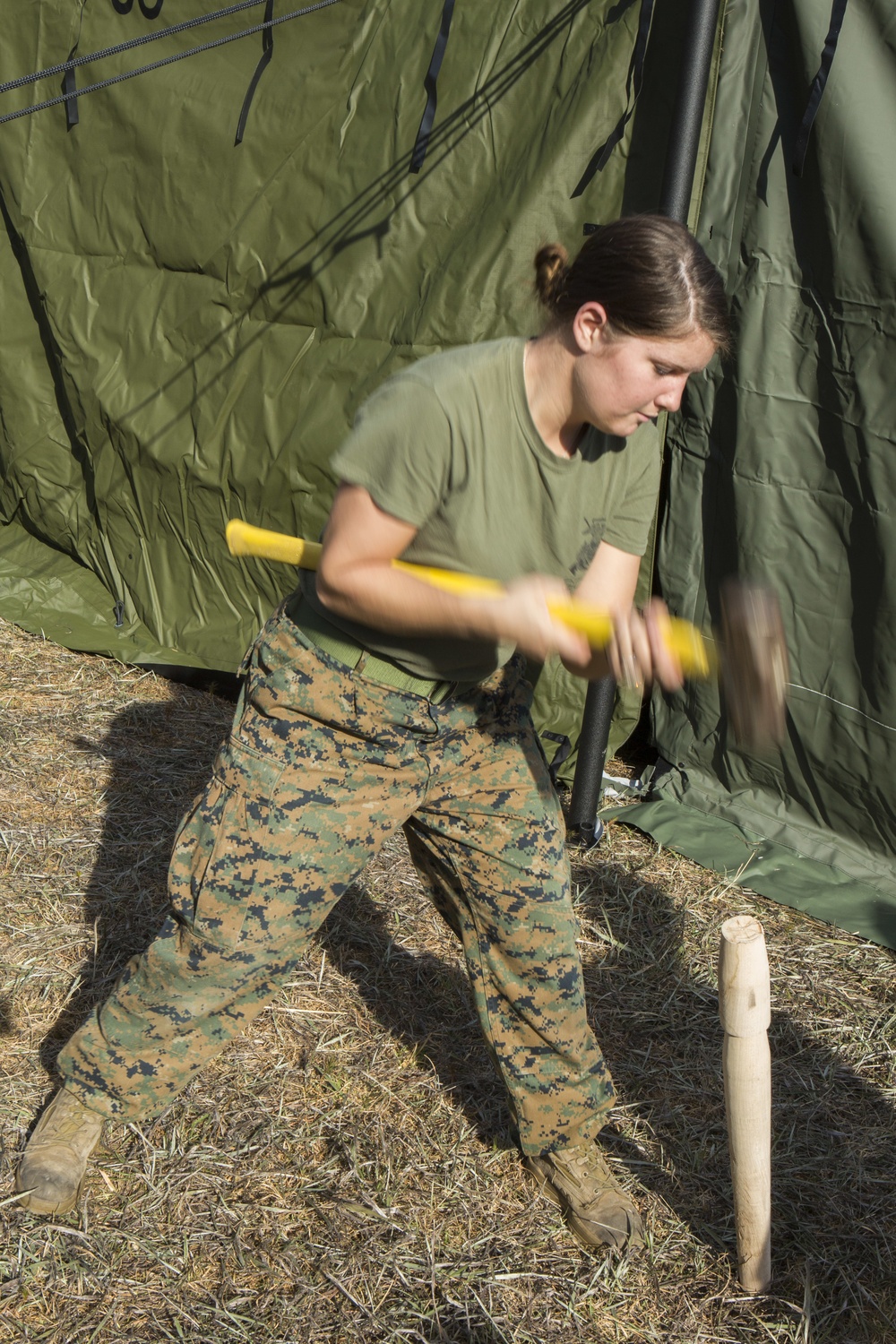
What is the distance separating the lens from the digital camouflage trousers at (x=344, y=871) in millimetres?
2002

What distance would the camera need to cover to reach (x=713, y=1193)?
96.5 inches

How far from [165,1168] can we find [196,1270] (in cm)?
25

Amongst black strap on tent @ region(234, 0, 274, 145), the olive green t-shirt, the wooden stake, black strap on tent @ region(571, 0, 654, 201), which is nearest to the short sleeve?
the olive green t-shirt

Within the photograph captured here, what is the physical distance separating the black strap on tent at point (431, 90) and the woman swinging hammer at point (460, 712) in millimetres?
1980

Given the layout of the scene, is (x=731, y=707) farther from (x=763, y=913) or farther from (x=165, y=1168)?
(x=763, y=913)

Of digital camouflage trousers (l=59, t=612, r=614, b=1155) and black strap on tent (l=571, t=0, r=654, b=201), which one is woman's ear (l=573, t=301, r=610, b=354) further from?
black strap on tent (l=571, t=0, r=654, b=201)

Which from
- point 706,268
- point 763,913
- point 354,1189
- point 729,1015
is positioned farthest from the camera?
point 763,913

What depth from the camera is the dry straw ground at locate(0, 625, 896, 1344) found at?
2.16m

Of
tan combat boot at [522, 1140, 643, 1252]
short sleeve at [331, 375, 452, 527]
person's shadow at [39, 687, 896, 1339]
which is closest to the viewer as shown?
short sleeve at [331, 375, 452, 527]

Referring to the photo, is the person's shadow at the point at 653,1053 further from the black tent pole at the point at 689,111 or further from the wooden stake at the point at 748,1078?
the black tent pole at the point at 689,111

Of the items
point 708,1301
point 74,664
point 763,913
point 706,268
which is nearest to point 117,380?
point 74,664

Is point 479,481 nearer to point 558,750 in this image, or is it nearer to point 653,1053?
point 653,1053

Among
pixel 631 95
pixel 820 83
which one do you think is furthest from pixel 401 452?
pixel 631 95

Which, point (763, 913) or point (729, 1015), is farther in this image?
point (763, 913)
